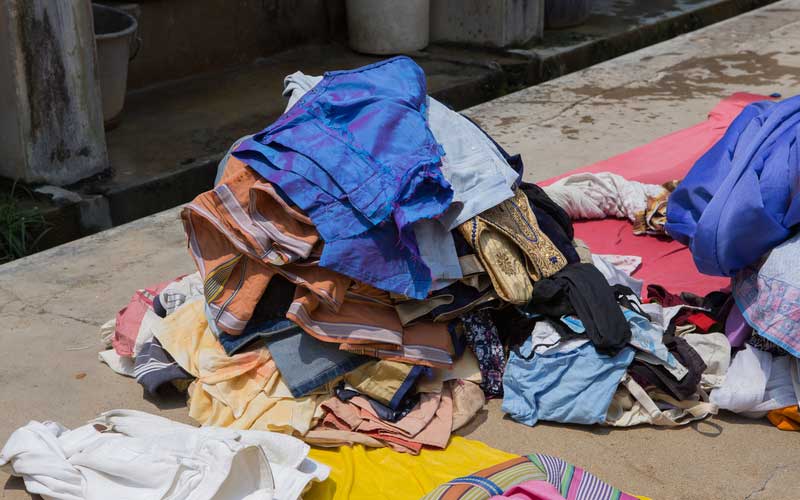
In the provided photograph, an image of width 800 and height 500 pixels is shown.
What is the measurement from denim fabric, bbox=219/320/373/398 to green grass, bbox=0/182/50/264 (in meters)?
1.98

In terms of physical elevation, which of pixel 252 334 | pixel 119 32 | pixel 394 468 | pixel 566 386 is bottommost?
pixel 394 468

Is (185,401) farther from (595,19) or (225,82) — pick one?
(595,19)

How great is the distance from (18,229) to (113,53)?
126cm

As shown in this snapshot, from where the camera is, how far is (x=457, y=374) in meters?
2.84

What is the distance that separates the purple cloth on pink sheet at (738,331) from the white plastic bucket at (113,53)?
341cm

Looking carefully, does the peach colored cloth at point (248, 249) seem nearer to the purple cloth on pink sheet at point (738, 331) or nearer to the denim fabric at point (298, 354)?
the denim fabric at point (298, 354)

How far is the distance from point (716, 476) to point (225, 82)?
472 cm

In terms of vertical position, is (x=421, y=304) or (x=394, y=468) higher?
(x=421, y=304)

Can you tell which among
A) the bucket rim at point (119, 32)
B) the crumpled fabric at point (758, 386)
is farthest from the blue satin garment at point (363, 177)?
the bucket rim at point (119, 32)

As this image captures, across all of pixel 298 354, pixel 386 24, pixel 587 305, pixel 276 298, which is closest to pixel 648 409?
pixel 587 305

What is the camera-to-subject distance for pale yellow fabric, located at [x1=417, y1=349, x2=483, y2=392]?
277cm

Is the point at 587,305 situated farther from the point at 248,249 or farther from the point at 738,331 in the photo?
the point at 248,249

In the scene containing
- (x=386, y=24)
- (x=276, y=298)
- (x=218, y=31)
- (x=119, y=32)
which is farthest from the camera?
(x=386, y=24)

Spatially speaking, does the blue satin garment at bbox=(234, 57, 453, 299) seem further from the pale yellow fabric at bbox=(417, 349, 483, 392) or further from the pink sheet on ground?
the pink sheet on ground
